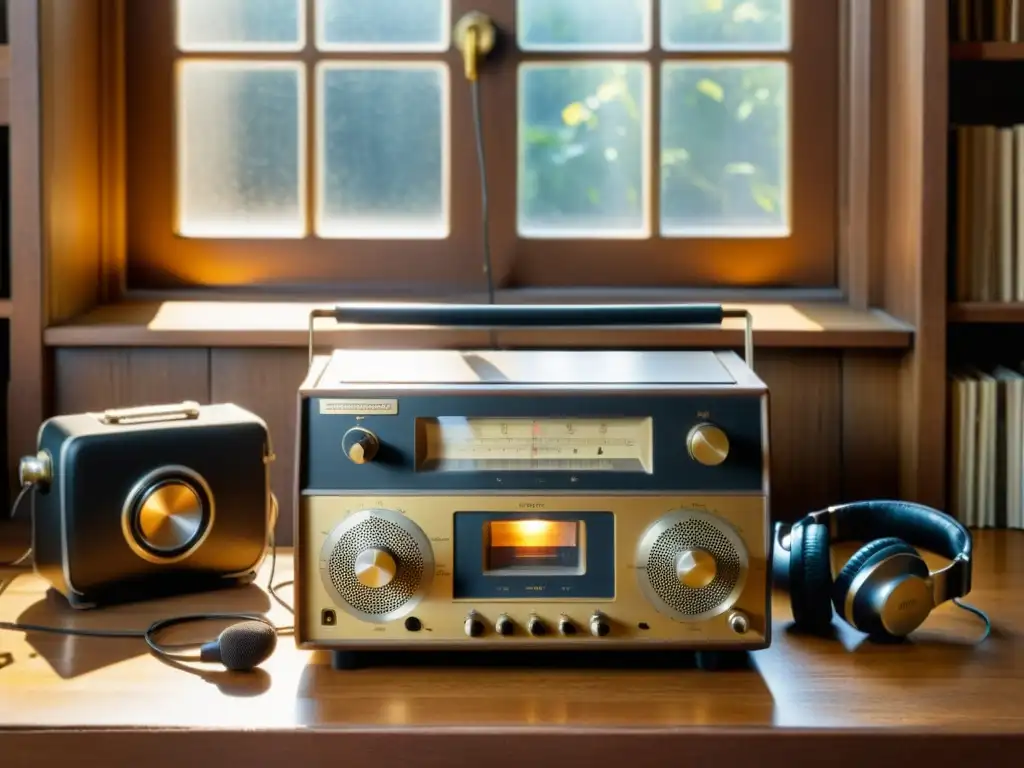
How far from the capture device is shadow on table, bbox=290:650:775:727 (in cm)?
105

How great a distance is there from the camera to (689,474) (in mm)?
1157

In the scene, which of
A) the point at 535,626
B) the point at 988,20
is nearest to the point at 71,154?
the point at 535,626

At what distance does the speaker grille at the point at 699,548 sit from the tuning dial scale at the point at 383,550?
7.9 inches

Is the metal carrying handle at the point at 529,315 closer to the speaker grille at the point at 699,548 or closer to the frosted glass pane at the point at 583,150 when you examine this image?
the speaker grille at the point at 699,548

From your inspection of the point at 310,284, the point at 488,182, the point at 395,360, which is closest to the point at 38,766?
the point at 395,360

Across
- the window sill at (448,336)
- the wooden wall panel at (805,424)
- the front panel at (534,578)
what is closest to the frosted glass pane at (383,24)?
A: the window sill at (448,336)

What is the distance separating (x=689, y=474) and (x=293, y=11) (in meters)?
1.01

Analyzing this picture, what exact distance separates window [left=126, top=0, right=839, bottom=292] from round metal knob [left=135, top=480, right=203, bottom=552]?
56cm

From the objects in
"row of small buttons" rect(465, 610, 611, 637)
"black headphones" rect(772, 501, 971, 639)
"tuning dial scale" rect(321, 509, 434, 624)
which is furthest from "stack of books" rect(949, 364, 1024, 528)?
"tuning dial scale" rect(321, 509, 434, 624)

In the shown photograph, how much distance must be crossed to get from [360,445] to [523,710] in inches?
10.3

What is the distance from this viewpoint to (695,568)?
1.13 meters

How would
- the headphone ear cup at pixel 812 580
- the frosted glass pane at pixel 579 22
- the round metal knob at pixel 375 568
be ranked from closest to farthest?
the round metal knob at pixel 375 568 → the headphone ear cup at pixel 812 580 → the frosted glass pane at pixel 579 22

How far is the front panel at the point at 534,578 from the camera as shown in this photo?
1.15m

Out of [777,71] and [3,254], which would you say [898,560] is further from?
[3,254]
